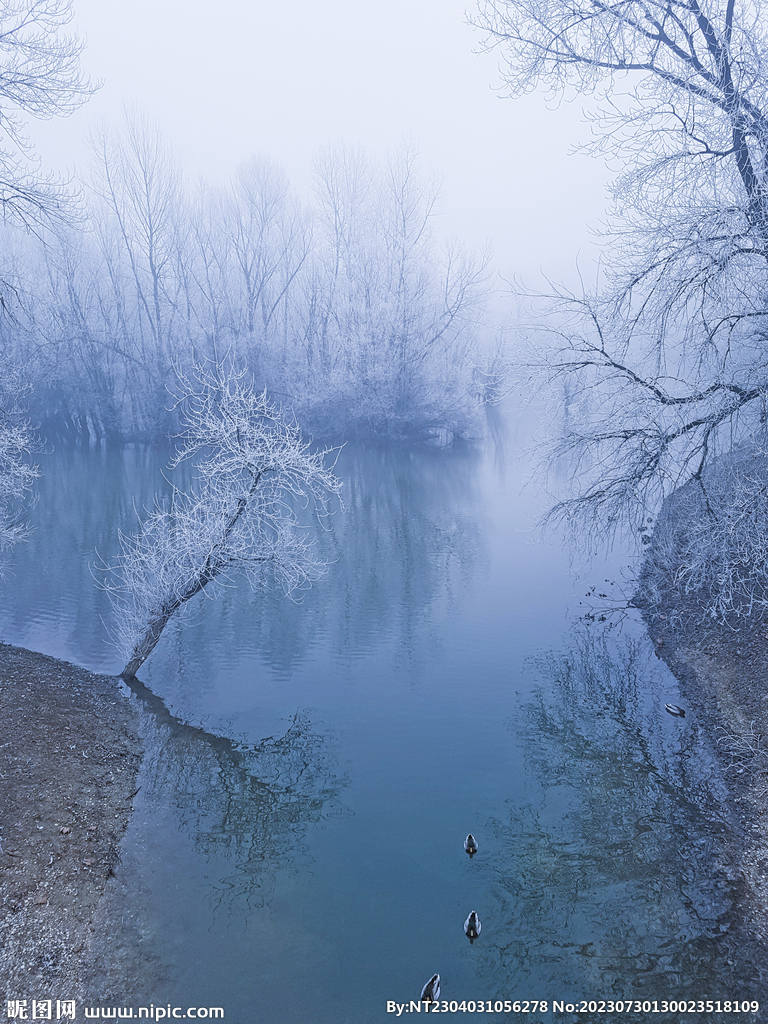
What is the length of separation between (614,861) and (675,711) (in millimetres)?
3310

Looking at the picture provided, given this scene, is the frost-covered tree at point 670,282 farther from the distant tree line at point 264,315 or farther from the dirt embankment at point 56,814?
the distant tree line at point 264,315

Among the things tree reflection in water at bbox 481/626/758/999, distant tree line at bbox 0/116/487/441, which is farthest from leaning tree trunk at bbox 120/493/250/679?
distant tree line at bbox 0/116/487/441

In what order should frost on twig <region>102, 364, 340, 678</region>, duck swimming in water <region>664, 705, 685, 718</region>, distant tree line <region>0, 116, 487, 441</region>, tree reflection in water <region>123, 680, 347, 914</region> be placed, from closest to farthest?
tree reflection in water <region>123, 680, 347, 914</region>
duck swimming in water <region>664, 705, 685, 718</region>
frost on twig <region>102, 364, 340, 678</region>
distant tree line <region>0, 116, 487, 441</region>

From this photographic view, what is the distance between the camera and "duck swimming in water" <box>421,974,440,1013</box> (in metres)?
5.00

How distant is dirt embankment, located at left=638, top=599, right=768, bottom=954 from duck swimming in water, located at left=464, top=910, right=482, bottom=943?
7.28 ft

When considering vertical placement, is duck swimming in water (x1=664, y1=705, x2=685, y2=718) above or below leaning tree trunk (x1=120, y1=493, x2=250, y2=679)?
below

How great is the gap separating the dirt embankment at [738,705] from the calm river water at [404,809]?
0.81 ft

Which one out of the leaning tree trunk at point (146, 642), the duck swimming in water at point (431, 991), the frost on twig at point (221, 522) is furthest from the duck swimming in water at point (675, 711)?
the leaning tree trunk at point (146, 642)

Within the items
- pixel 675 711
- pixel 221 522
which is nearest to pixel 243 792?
pixel 221 522

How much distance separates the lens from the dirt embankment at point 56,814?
17.0 ft

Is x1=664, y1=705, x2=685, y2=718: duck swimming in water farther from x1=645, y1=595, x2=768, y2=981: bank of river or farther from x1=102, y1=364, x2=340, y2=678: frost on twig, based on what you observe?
x1=102, y1=364, x2=340, y2=678: frost on twig

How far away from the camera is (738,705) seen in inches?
329

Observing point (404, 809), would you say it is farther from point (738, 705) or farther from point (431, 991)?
point (738, 705)

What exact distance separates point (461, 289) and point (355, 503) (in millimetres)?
18860
